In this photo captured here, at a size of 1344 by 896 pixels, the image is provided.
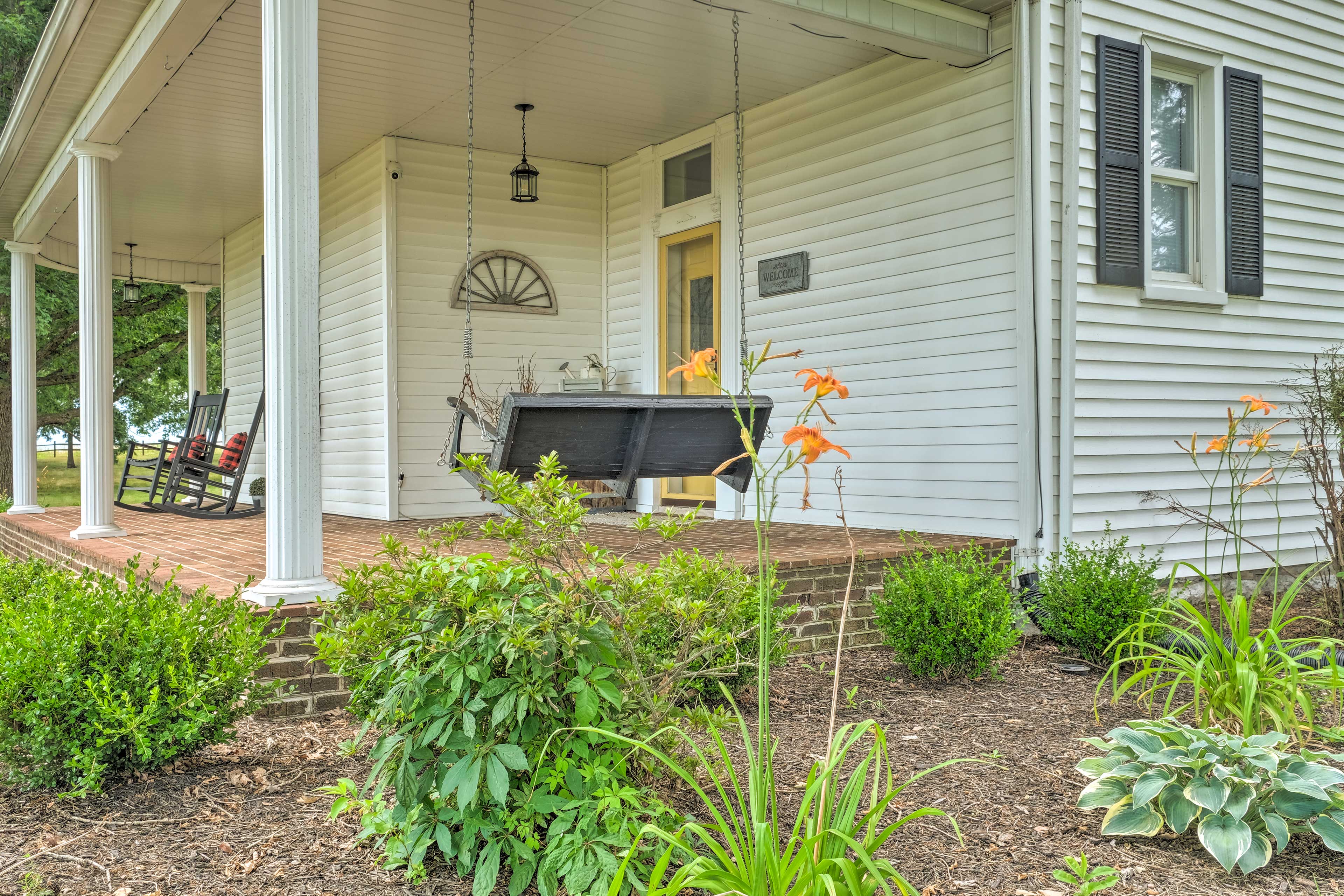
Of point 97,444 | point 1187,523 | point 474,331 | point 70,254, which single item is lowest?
point 1187,523

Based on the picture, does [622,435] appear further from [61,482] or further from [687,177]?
[61,482]

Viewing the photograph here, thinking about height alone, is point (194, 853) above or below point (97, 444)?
below

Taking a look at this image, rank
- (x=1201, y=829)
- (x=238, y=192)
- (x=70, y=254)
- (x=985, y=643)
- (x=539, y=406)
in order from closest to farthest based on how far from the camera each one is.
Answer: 1. (x=1201, y=829)
2. (x=985, y=643)
3. (x=539, y=406)
4. (x=238, y=192)
5. (x=70, y=254)

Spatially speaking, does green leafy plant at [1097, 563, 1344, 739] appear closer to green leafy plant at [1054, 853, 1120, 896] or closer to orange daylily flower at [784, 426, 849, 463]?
green leafy plant at [1054, 853, 1120, 896]

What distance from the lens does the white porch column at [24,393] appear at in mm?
8602

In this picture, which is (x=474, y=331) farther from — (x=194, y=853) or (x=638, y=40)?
(x=194, y=853)

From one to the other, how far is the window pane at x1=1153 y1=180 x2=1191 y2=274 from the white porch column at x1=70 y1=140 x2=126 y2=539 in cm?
602

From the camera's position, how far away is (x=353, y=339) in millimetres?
7777

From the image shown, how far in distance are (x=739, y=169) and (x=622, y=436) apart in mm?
2356

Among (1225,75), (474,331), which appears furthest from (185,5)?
(1225,75)

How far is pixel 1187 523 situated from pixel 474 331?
4915 mm

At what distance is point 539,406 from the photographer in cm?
424

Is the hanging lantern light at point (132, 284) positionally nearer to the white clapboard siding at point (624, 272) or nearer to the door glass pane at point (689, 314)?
the white clapboard siding at point (624, 272)

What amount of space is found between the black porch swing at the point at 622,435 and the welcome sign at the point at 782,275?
1.32 meters
